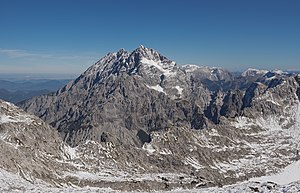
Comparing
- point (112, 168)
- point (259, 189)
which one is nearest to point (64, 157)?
point (112, 168)

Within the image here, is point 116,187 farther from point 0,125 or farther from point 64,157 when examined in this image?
point 0,125

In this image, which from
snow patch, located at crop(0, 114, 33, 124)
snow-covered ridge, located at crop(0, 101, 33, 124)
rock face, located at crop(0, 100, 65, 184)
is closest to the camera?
rock face, located at crop(0, 100, 65, 184)

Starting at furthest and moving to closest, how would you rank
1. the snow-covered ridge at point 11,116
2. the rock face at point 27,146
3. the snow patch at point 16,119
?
the snow-covered ridge at point 11,116, the snow patch at point 16,119, the rock face at point 27,146

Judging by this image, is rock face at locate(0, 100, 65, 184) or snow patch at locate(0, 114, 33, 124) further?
snow patch at locate(0, 114, 33, 124)

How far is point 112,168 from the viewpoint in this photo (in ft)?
600

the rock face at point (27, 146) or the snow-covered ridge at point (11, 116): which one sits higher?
the snow-covered ridge at point (11, 116)

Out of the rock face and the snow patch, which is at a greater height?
the snow patch

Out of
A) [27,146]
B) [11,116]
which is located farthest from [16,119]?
[27,146]

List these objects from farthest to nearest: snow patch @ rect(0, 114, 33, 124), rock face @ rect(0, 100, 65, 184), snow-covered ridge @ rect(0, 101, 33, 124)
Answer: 1. snow-covered ridge @ rect(0, 101, 33, 124)
2. snow patch @ rect(0, 114, 33, 124)
3. rock face @ rect(0, 100, 65, 184)

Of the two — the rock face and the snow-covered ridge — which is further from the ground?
the snow-covered ridge

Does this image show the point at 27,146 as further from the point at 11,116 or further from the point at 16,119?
the point at 11,116

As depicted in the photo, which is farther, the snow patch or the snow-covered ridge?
the snow-covered ridge

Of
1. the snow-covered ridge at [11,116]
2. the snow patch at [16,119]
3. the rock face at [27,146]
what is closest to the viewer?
the rock face at [27,146]

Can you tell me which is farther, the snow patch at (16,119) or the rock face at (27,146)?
the snow patch at (16,119)
